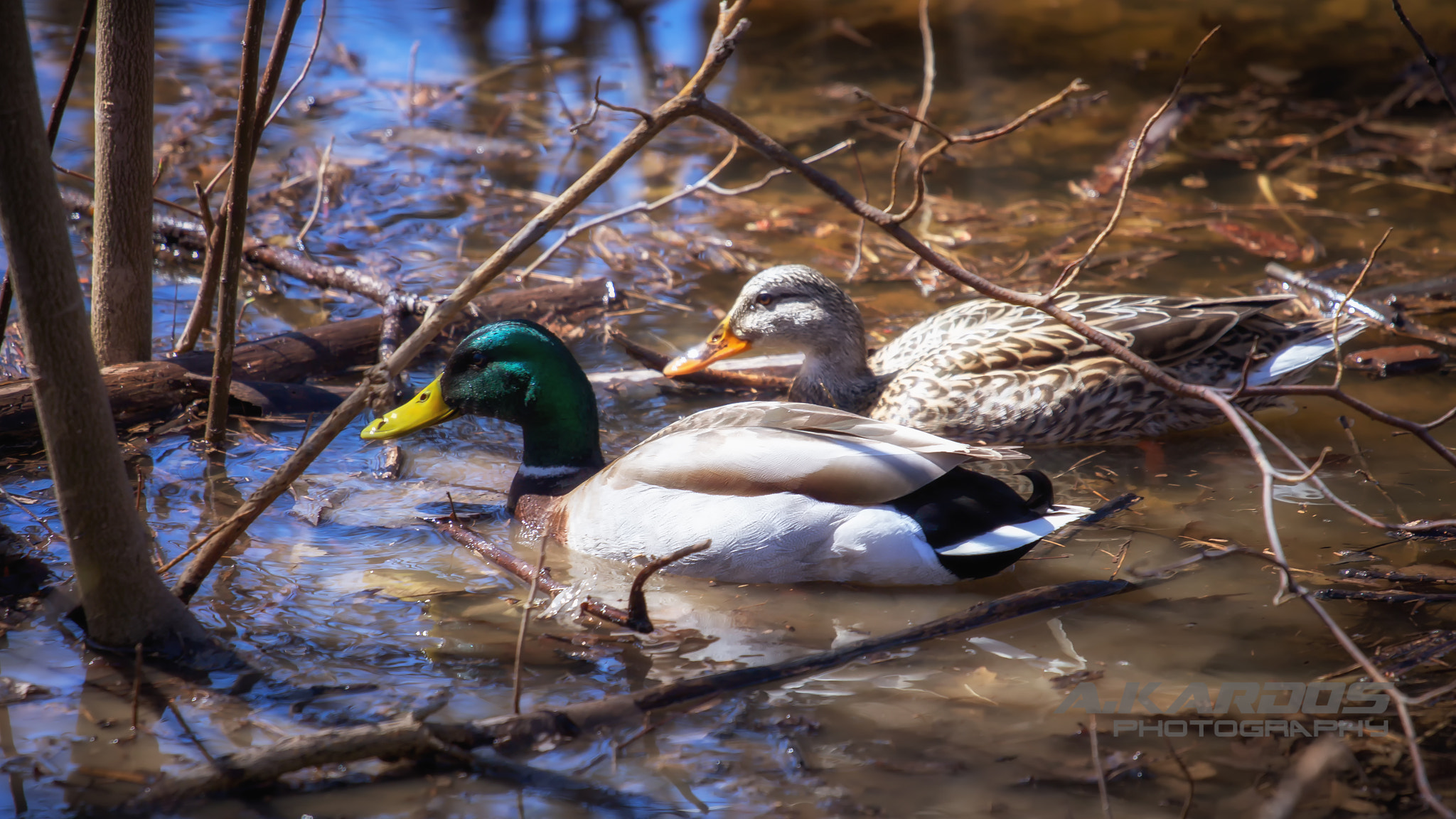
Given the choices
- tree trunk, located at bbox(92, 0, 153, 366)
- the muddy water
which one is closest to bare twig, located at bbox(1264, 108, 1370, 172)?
the muddy water

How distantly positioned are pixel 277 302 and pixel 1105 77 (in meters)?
7.16

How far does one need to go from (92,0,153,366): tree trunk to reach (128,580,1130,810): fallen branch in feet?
7.66

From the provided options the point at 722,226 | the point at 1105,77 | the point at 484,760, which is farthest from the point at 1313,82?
the point at 484,760

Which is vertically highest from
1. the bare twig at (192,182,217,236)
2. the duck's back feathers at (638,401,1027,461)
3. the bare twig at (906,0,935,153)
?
the bare twig at (906,0,935,153)

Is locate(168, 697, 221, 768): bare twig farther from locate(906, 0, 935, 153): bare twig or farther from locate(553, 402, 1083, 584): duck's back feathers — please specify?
locate(906, 0, 935, 153): bare twig

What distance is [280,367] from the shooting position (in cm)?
523

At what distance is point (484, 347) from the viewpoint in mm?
4562

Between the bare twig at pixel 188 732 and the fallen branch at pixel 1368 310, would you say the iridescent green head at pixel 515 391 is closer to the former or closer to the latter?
the bare twig at pixel 188 732

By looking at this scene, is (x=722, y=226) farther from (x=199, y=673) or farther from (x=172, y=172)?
(x=199, y=673)

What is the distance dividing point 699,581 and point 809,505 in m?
0.49

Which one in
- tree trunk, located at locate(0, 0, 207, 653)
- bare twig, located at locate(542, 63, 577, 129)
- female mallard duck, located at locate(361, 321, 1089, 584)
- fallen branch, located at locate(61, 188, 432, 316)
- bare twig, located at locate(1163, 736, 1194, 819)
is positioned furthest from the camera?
bare twig, located at locate(542, 63, 577, 129)

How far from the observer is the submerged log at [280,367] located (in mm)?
4539

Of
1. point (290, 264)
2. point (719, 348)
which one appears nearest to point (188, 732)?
point (719, 348)

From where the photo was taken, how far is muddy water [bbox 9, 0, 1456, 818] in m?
3.05
